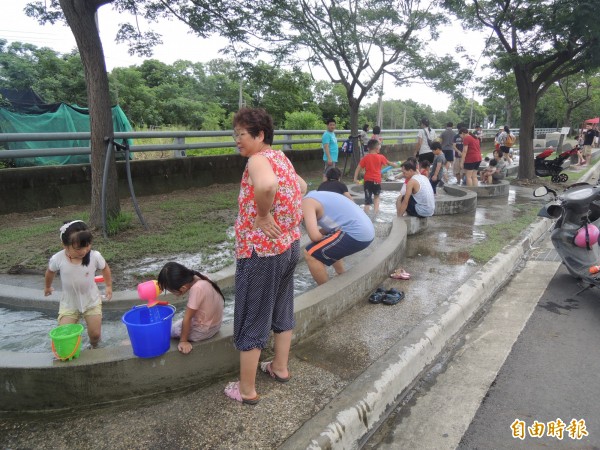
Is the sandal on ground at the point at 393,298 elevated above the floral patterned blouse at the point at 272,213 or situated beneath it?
situated beneath

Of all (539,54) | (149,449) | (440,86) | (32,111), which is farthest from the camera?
(440,86)

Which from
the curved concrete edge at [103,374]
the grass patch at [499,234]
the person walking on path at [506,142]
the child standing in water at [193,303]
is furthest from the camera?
the person walking on path at [506,142]

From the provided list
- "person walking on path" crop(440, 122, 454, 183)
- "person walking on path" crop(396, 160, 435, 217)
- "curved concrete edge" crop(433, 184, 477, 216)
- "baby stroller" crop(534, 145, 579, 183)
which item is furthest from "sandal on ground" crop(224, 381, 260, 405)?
"baby stroller" crop(534, 145, 579, 183)

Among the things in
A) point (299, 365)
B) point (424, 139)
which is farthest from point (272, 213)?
point (424, 139)

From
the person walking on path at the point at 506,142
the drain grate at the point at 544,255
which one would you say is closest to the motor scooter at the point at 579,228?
the drain grate at the point at 544,255

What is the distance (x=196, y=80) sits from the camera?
45125mm

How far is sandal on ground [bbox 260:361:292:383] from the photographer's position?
302cm

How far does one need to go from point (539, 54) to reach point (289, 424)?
13371 mm

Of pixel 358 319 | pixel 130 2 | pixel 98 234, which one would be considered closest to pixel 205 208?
pixel 98 234

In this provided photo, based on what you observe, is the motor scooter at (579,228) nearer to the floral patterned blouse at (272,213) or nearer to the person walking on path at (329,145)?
the floral patterned blouse at (272,213)

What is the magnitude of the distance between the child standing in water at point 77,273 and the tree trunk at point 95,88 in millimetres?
3330

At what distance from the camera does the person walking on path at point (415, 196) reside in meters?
6.88

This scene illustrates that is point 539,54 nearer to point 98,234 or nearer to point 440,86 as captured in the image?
point 440,86

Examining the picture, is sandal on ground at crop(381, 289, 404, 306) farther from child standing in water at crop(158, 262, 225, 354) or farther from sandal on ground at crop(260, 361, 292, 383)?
child standing in water at crop(158, 262, 225, 354)
